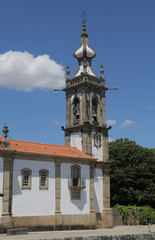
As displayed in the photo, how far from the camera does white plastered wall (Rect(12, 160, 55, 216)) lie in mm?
28438

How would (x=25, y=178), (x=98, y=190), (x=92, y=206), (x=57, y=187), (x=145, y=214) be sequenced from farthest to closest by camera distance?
1. (x=145, y=214)
2. (x=98, y=190)
3. (x=92, y=206)
4. (x=57, y=187)
5. (x=25, y=178)

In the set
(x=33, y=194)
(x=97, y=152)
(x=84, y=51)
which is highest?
(x=84, y=51)

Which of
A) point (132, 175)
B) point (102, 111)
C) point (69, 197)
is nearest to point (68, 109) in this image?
point (102, 111)

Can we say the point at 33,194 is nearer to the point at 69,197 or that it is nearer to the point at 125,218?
the point at 69,197

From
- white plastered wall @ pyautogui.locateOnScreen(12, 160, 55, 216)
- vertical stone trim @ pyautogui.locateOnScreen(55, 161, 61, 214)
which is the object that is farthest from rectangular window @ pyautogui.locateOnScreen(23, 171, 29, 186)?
vertical stone trim @ pyautogui.locateOnScreen(55, 161, 61, 214)

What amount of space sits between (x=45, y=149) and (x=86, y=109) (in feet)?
25.7

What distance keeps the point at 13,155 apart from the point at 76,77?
1488 cm

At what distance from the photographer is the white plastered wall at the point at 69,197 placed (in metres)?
31.5

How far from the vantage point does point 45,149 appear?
3288 centimetres

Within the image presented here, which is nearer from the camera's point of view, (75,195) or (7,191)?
(7,191)

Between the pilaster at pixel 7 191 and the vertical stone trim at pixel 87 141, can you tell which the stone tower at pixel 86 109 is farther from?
the pilaster at pixel 7 191

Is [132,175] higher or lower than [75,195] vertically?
higher

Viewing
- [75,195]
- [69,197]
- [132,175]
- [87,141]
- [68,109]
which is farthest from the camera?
[132,175]

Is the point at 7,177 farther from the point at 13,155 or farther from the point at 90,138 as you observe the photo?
the point at 90,138
